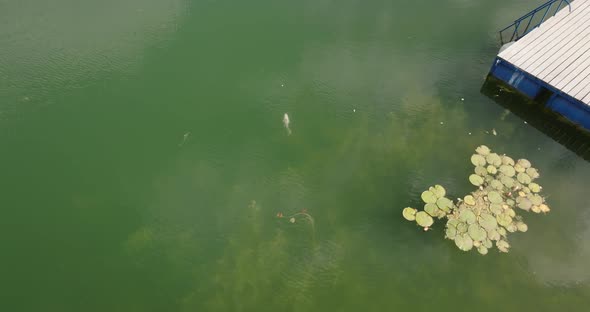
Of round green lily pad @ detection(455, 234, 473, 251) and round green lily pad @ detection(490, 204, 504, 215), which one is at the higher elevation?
round green lily pad @ detection(490, 204, 504, 215)

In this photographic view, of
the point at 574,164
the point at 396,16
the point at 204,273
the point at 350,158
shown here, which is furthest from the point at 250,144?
the point at 574,164

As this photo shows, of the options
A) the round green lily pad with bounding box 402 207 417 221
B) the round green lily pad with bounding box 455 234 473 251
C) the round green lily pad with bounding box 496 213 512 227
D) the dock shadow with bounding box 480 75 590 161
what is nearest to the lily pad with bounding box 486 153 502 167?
the round green lily pad with bounding box 496 213 512 227

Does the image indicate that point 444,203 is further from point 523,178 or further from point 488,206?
point 523,178

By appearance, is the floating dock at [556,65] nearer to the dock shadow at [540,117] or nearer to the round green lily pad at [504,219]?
the dock shadow at [540,117]

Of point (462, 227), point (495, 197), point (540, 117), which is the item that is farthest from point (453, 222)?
point (540, 117)

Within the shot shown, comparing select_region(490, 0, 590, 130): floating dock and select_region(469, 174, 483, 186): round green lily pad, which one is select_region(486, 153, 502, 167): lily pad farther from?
select_region(490, 0, 590, 130): floating dock

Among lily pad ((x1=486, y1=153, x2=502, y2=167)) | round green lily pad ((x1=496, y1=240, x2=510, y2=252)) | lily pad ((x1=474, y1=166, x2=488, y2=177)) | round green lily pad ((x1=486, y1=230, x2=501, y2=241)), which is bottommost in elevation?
round green lily pad ((x1=496, y1=240, x2=510, y2=252))
